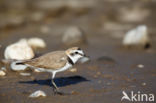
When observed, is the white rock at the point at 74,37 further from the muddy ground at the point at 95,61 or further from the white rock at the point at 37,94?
the white rock at the point at 37,94

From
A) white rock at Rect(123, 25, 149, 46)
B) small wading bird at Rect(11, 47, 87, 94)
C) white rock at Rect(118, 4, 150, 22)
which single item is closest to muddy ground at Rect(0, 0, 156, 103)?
white rock at Rect(118, 4, 150, 22)

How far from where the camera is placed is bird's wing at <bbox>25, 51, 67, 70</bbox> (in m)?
8.04

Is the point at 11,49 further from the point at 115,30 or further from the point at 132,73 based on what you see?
the point at 115,30

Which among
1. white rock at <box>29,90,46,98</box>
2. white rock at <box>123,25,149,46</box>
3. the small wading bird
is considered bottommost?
white rock at <box>29,90,46,98</box>

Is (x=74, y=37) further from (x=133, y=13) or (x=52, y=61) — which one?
(x=52, y=61)

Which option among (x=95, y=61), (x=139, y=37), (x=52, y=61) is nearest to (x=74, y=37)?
(x=139, y=37)

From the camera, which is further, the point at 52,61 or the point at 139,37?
the point at 139,37

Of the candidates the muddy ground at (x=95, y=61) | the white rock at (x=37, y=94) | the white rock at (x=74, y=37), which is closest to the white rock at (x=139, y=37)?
the muddy ground at (x=95, y=61)

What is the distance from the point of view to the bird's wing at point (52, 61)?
8.04 meters

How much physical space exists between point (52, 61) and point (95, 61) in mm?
3039

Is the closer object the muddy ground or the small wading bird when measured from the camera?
the muddy ground

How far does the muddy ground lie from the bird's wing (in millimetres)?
504

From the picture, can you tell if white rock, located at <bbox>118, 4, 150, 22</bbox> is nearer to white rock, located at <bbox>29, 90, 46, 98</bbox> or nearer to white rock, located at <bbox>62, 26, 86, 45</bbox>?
white rock, located at <bbox>62, 26, 86, 45</bbox>

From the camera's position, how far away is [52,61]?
813 cm
